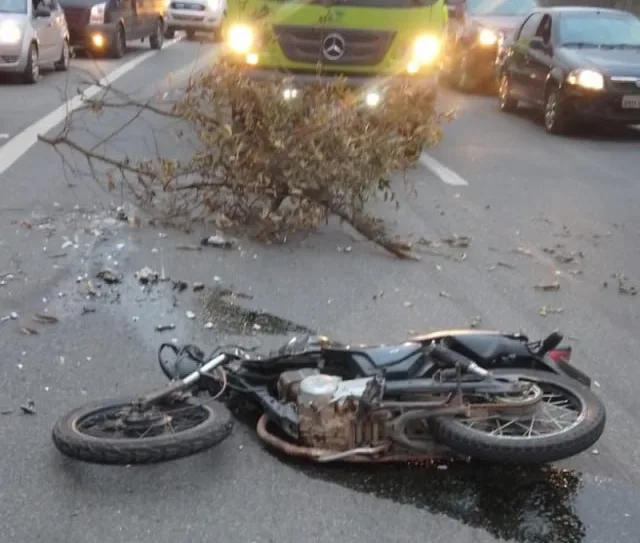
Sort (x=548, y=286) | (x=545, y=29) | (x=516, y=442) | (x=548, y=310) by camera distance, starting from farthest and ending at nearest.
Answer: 1. (x=545, y=29)
2. (x=548, y=286)
3. (x=548, y=310)
4. (x=516, y=442)

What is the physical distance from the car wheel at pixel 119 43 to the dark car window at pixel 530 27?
10188 mm

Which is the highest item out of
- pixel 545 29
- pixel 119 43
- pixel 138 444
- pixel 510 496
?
pixel 138 444

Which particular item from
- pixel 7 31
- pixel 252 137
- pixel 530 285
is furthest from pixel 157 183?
pixel 7 31

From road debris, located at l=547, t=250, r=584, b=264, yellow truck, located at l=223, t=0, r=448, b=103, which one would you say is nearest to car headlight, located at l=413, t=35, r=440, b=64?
yellow truck, located at l=223, t=0, r=448, b=103

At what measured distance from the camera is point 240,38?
11812 mm

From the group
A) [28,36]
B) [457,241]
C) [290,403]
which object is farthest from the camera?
[28,36]

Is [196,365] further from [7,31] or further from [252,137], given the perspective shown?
[7,31]

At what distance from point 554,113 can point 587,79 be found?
75cm

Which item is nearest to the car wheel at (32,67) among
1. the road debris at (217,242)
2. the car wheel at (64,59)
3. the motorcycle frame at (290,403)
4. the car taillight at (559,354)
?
the car wheel at (64,59)

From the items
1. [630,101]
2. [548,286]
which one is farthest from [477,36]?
[548,286]

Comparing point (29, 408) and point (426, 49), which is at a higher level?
point (426, 49)

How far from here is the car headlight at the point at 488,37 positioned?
67.6 feet

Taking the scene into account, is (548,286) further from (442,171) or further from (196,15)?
(196,15)

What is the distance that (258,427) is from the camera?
4879 mm
